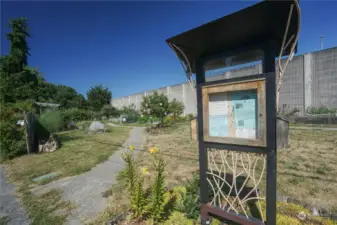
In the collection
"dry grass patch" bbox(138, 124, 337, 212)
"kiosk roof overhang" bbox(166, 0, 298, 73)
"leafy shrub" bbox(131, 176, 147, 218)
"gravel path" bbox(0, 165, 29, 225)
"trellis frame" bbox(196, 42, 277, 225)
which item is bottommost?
"dry grass patch" bbox(138, 124, 337, 212)

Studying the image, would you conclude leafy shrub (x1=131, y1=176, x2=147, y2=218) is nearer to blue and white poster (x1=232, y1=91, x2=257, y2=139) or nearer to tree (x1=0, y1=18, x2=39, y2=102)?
blue and white poster (x1=232, y1=91, x2=257, y2=139)

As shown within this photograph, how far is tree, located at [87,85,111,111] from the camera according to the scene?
29875 millimetres

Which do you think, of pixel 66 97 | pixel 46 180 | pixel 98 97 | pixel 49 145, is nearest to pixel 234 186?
pixel 46 180

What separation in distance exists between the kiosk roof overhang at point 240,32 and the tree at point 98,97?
31.3 m

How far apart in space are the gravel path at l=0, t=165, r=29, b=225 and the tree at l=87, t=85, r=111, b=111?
28.9 metres

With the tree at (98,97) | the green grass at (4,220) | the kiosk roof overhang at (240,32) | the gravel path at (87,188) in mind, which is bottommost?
the gravel path at (87,188)

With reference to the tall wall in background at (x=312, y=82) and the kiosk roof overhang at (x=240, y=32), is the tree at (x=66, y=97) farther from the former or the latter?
the kiosk roof overhang at (x=240, y=32)

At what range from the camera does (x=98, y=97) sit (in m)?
30.2

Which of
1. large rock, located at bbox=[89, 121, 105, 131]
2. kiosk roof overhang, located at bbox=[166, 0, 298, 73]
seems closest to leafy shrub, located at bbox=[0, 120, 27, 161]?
large rock, located at bbox=[89, 121, 105, 131]

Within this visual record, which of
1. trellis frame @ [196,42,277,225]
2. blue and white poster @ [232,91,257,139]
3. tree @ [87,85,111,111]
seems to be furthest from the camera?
tree @ [87,85,111,111]

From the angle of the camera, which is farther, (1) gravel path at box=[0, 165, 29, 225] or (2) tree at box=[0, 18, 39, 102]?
(2) tree at box=[0, 18, 39, 102]

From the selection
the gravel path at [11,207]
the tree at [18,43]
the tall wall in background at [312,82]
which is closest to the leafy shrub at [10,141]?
the gravel path at [11,207]

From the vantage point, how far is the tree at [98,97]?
98.0 ft

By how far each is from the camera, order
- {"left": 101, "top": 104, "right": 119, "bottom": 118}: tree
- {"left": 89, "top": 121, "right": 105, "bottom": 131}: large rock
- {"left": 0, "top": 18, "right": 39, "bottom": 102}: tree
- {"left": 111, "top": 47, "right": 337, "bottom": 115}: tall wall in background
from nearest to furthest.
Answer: {"left": 89, "top": 121, "right": 105, "bottom": 131}: large rock
{"left": 111, "top": 47, "right": 337, "bottom": 115}: tall wall in background
{"left": 0, "top": 18, "right": 39, "bottom": 102}: tree
{"left": 101, "top": 104, "right": 119, "bottom": 118}: tree
